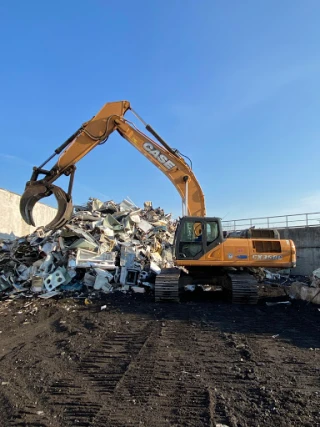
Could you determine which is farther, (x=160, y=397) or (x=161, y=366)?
(x=161, y=366)

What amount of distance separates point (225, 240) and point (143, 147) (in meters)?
3.50

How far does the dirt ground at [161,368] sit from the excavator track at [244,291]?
0.74 metres

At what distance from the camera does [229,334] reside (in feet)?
20.4

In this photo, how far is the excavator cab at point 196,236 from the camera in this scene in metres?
9.27

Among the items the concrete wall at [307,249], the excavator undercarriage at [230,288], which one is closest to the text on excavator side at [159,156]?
the excavator undercarriage at [230,288]

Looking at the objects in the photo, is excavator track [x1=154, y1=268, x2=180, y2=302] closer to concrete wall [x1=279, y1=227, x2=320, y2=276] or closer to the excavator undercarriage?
the excavator undercarriage

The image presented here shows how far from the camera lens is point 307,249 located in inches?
717

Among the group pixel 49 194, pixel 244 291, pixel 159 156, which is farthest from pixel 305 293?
pixel 49 194

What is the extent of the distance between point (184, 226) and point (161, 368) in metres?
5.03

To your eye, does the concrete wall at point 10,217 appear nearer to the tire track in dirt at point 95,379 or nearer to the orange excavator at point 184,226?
the orange excavator at point 184,226

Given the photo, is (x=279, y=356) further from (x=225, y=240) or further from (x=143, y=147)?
(x=143, y=147)

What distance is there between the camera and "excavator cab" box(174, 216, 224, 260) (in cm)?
927

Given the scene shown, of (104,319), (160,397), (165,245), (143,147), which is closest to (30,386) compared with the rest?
(160,397)

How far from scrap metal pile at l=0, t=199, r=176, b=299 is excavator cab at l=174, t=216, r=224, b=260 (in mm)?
2265
